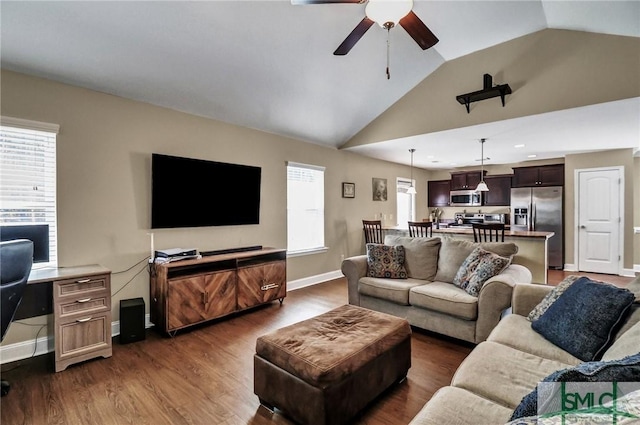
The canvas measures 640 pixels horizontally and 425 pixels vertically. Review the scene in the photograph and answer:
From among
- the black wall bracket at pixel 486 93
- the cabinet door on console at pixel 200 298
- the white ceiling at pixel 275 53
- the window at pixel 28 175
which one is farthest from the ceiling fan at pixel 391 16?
the cabinet door on console at pixel 200 298

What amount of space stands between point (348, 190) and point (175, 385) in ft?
14.2

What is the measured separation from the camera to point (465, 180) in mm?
7855

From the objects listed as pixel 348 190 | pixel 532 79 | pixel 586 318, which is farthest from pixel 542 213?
pixel 586 318

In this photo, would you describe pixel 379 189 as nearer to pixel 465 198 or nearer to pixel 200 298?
pixel 465 198

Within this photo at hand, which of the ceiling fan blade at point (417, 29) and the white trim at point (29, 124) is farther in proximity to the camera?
the white trim at point (29, 124)

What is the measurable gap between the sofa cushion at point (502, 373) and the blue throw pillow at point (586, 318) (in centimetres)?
20

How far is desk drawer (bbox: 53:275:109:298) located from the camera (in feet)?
8.07

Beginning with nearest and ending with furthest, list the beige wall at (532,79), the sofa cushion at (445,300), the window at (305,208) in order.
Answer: the sofa cushion at (445,300), the beige wall at (532,79), the window at (305,208)

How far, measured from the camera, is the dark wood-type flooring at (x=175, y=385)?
1.92 metres

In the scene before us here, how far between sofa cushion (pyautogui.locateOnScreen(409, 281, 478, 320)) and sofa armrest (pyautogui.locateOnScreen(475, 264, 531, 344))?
68 millimetres

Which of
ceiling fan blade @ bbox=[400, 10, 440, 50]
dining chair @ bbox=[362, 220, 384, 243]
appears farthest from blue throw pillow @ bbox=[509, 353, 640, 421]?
dining chair @ bbox=[362, 220, 384, 243]

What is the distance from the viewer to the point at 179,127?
359 centimetres

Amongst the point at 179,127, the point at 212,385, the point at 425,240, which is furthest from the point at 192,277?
the point at 425,240

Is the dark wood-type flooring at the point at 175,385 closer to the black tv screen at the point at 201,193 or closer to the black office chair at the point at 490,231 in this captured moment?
the black tv screen at the point at 201,193
